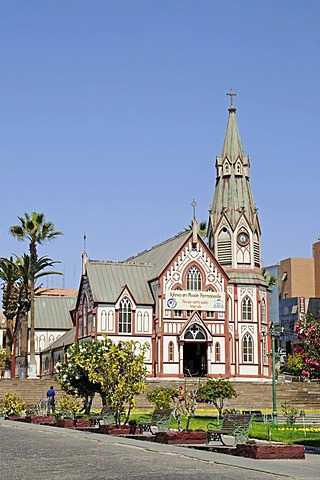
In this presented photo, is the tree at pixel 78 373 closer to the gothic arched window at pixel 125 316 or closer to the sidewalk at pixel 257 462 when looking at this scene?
the sidewalk at pixel 257 462

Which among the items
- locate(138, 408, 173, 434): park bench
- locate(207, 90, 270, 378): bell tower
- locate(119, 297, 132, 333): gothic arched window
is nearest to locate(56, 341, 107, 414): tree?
locate(138, 408, 173, 434): park bench

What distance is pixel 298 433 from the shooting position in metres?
31.8

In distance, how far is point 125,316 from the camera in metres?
69.5

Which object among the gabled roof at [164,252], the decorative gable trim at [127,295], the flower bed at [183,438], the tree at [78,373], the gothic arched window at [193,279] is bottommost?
the flower bed at [183,438]

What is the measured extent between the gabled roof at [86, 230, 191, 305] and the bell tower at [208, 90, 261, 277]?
12.7 ft

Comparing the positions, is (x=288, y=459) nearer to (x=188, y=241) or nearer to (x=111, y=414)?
(x=111, y=414)

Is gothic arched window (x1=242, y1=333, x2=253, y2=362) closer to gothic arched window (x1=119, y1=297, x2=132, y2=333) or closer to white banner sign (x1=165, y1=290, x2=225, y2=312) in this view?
white banner sign (x1=165, y1=290, x2=225, y2=312)

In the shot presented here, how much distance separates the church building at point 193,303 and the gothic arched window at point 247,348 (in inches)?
3.3

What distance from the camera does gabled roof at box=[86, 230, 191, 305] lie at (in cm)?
7012

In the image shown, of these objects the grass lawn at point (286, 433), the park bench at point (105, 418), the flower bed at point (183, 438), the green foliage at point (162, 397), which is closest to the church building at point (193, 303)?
the green foliage at point (162, 397)

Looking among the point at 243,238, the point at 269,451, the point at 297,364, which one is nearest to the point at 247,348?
the point at 243,238

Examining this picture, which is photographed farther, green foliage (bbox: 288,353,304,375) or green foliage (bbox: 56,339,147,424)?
green foliage (bbox: 56,339,147,424)

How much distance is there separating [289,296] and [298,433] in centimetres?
11929

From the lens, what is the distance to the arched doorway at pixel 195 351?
226ft
